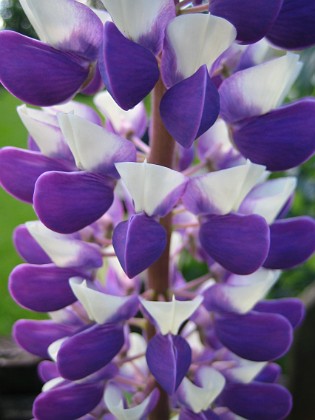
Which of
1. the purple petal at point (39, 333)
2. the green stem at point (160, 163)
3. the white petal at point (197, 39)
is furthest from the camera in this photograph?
the purple petal at point (39, 333)

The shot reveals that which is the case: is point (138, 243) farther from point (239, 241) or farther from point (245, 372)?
point (245, 372)

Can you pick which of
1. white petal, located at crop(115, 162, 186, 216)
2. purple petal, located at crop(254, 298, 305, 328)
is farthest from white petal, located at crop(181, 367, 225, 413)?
white petal, located at crop(115, 162, 186, 216)

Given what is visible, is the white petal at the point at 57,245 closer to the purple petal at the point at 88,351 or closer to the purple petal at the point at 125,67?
the purple petal at the point at 88,351

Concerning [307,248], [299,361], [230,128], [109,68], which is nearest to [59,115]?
[109,68]

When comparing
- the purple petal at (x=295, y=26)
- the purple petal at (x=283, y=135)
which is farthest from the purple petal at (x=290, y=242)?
the purple petal at (x=295, y=26)

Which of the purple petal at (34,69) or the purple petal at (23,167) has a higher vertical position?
the purple petal at (34,69)

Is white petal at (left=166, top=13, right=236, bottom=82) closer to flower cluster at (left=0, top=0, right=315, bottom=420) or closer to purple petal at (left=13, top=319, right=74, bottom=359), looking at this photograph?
flower cluster at (left=0, top=0, right=315, bottom=420)
